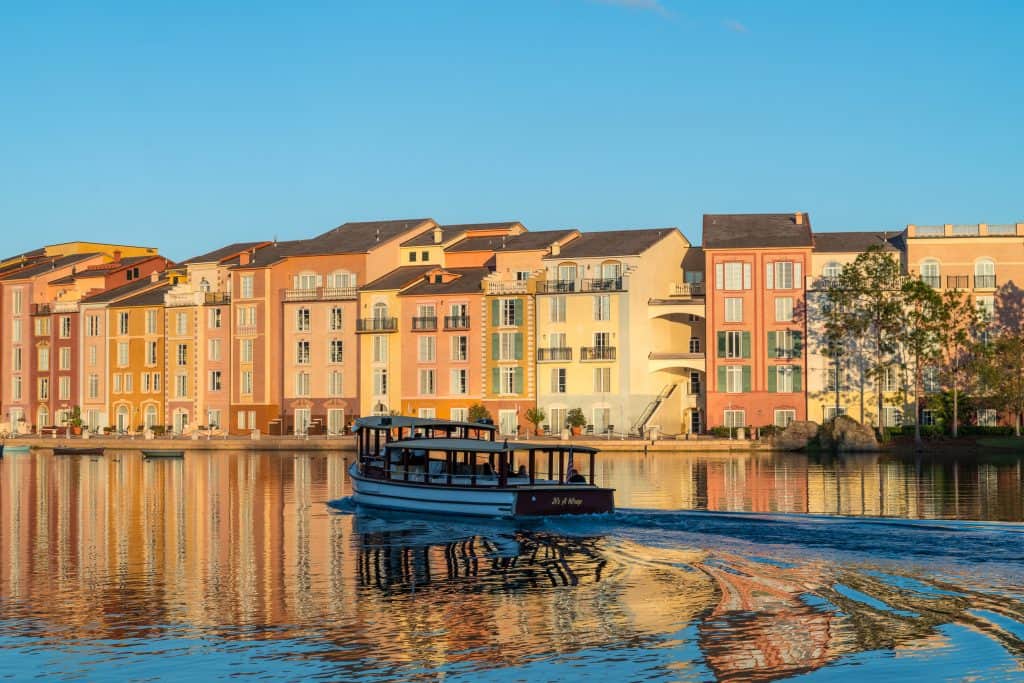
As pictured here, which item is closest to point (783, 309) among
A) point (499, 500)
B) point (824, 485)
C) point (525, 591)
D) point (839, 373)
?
point (839, 373)

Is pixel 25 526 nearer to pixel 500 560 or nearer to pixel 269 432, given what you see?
pixel 500 560

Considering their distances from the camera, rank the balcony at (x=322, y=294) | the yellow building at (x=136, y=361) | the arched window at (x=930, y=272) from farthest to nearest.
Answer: the yellow building at (x=136, y=361), the balcony at (x=322, y=294), the arched window at (x=930, y=272)

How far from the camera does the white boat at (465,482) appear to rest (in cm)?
4722

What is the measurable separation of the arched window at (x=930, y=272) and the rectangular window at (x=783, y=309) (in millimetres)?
9062

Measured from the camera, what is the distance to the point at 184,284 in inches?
4771

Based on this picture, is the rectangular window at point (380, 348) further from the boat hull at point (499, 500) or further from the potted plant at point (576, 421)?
the boat hull at point (499, 500)

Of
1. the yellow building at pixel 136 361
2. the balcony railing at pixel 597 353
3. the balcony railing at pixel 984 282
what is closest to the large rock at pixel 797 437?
the balcony railing at pixel 597 353

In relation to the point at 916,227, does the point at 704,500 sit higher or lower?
lower

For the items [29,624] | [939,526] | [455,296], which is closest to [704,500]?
[939,526]

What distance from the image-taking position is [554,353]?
105562 millimetres

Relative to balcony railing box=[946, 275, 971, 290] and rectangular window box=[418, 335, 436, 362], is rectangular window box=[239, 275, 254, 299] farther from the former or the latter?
balcony railing box=[946, 275, 971, 290]

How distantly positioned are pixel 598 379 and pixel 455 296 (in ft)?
41.3

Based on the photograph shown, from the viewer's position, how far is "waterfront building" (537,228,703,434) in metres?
103

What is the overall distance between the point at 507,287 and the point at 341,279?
14470 millimetres
